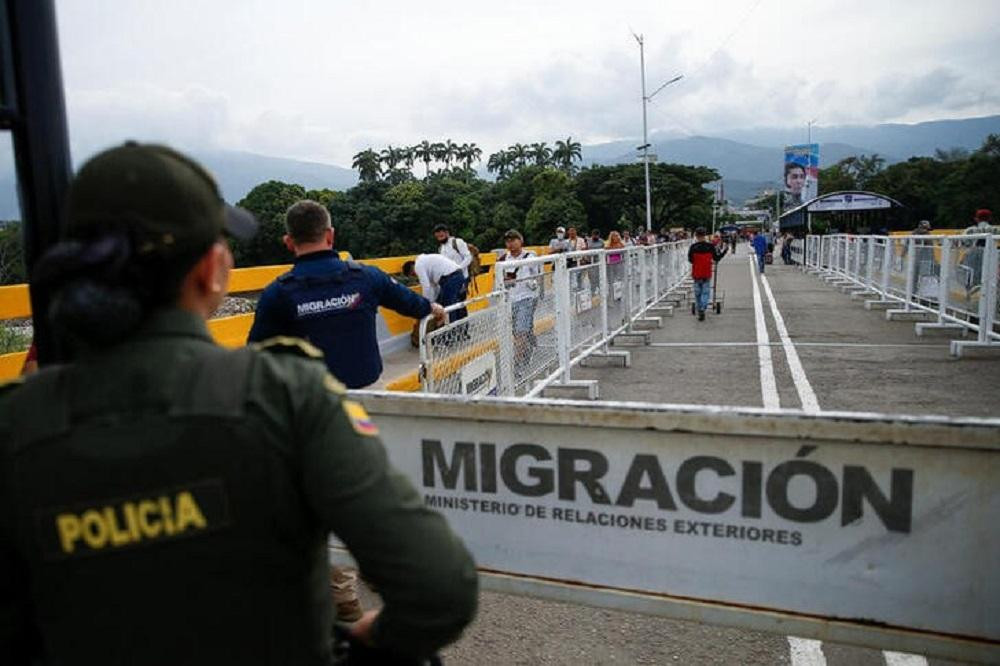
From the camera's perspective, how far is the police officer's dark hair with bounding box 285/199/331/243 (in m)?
3.58

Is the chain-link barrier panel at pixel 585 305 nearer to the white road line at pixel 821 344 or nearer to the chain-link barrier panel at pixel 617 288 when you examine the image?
the chain-link barrier panel at pixel 617 288

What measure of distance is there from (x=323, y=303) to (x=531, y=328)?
3.57 meters

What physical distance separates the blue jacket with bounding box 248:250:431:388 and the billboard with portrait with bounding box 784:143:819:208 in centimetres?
8985

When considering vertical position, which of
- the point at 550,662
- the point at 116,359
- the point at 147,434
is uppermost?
the point at 116,359

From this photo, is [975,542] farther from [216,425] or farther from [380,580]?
[216,425]

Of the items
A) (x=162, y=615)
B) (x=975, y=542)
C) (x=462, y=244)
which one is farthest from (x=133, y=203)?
(x=462, y=244)

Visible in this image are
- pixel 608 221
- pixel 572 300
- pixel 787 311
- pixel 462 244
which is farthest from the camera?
pixel 608 221

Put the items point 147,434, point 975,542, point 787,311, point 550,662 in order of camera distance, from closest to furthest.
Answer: point 147,434 < point 975,542 < point 550,662 < point 787,311

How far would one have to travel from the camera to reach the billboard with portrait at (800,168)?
8594 centimetres

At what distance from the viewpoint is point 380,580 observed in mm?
1101

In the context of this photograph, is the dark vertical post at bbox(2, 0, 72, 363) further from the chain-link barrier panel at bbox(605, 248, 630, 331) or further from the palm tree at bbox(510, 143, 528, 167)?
the palm tree at bbox(510, 143, 528, 167)

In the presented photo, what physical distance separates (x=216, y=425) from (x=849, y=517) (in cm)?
187

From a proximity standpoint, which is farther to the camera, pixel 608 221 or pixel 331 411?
pixel 608 221

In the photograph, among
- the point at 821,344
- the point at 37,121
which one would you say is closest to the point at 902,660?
the point at 37,121
